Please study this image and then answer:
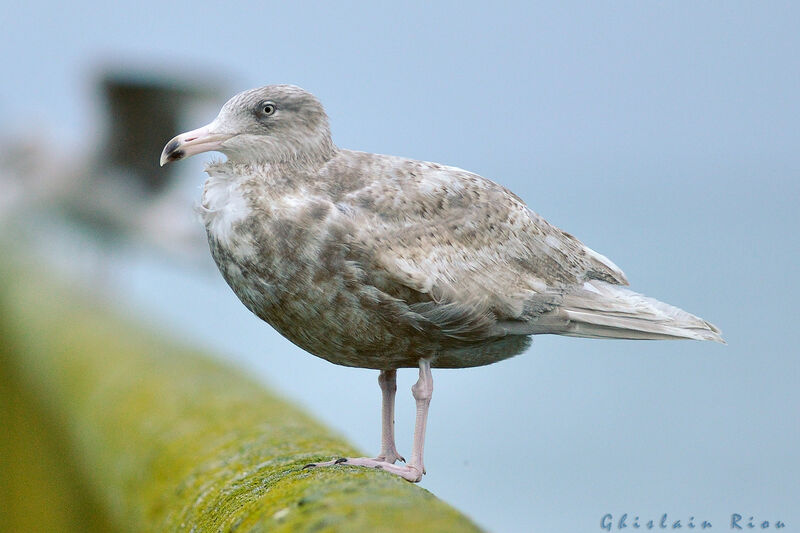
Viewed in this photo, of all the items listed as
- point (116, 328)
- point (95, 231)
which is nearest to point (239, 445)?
point (116, 328)

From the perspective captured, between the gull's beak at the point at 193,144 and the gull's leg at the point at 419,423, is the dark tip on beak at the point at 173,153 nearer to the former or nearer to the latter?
the gull's beak at the point at 193,144

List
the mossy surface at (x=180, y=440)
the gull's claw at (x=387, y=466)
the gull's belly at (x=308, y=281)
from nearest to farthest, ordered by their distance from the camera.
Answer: the mossy surface at (x=180, y=440) < the gull's belly at (x=308, y=281) < the gull's claw at (x=387, y=466)

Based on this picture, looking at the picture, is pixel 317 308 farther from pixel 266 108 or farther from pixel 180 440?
pixel 180 440

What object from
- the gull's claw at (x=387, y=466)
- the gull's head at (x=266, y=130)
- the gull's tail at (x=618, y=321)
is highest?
the gull's head at (x=266, y=130)

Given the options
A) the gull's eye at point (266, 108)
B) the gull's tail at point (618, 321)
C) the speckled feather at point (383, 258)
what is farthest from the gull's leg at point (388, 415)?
the gull's eye at point (266, 108)

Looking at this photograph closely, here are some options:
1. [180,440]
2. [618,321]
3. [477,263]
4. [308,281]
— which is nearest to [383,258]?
[308,281]

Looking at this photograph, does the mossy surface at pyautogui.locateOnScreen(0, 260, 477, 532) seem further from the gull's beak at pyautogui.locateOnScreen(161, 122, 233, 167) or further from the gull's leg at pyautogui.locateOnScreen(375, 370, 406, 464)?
the gull's beak at pyautogui.locateOnScreen(161, 122, 233, 167)
